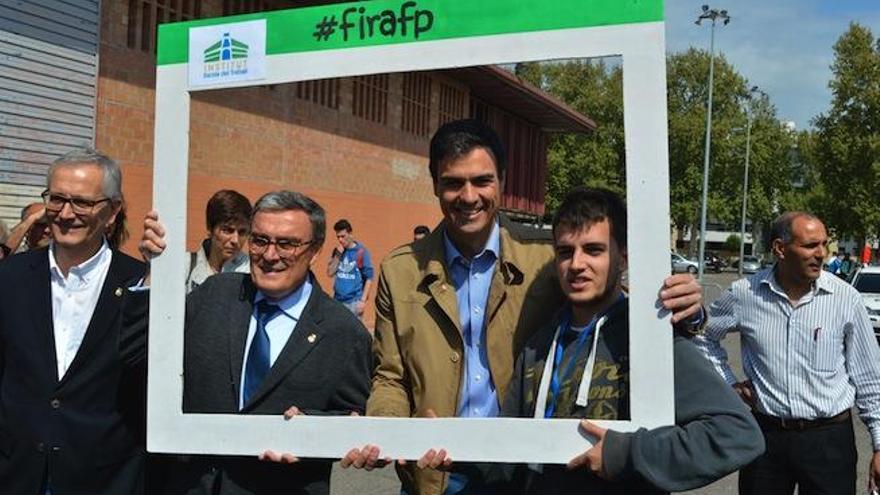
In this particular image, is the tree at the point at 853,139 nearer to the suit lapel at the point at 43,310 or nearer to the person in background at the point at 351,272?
the person in background at the point at 351,272

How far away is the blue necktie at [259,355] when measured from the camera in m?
2.57

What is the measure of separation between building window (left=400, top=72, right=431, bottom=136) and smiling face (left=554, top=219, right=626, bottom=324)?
65 centimetres

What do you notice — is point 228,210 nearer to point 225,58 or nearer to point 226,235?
point 226,235

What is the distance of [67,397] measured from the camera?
2.68 m

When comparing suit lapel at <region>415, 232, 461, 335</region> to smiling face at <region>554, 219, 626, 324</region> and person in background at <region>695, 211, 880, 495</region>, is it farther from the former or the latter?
person in background at <region>695, 211, 880, 495</region>

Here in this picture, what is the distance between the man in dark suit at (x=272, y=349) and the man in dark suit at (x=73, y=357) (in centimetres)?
25

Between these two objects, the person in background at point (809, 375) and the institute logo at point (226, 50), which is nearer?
the institute logo at point (226, 50)

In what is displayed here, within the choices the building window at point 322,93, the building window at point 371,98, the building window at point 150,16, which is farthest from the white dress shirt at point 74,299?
the building window at point 150,16

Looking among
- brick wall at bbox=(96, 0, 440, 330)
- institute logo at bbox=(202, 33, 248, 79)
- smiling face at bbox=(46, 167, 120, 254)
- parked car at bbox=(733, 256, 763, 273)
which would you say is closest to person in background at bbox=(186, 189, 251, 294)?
brick wall at bbox=(96, 0, 440, 330)

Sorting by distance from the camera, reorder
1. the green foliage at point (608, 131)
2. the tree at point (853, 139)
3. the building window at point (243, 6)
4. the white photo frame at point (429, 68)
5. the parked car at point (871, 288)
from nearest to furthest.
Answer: the white photo frame at point (429, 68) → the green foliage at point (608, 131) → the building window at point (243, 6) → the parked car at point (871, 288) → the tree at point (853, 139)

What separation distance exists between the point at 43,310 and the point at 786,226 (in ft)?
10.6

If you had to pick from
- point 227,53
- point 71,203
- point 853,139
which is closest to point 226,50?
point 227,53

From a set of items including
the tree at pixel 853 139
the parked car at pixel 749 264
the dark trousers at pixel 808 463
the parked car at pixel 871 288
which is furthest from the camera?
the parked car at pixel 749 264

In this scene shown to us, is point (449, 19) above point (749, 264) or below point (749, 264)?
below
